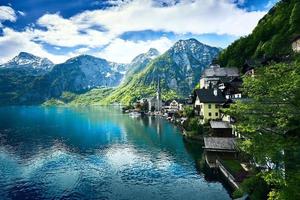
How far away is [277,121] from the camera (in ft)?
87.6

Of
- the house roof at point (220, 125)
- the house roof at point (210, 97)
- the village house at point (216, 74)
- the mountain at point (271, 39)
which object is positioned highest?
the mountain at point (271, 39)

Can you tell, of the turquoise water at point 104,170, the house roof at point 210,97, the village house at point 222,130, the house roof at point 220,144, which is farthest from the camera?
the house roof at point 210,97

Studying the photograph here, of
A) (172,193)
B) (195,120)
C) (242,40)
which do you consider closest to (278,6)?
(242,40)

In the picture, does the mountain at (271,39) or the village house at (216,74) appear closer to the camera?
the mountain at (271,39)

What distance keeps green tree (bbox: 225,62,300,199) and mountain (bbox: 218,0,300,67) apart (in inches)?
3940

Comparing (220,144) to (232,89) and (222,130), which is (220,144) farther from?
(232,89)

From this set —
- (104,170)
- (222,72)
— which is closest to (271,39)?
(222,72)

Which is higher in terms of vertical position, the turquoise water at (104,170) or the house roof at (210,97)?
the house roof at (210,97)

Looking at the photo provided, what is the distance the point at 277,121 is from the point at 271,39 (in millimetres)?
129106

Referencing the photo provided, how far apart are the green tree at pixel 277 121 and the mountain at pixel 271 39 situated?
10007 cm

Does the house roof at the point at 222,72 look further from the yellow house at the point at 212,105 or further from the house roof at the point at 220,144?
the house roof at the point at 220,144

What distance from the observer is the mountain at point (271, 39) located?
433ft

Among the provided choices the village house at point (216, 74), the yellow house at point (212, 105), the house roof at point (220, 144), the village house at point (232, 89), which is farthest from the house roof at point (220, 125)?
the village house at point (216, 74)

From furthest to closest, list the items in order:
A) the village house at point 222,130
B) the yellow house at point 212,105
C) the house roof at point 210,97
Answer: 1. the house roof at point 210,97
2. the yellow house at point 212,105
3. the village house at point 222,130
